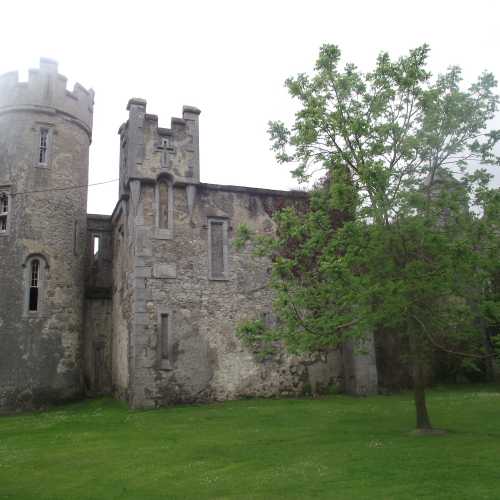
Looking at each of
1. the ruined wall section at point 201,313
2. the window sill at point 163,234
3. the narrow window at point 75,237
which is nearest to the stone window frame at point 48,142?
the narrow window at point 75,237

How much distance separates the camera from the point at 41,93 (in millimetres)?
22797

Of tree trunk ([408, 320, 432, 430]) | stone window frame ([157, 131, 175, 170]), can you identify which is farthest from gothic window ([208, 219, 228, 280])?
tree trunk ([408, 320, 432, 430])

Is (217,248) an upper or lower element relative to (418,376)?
upper

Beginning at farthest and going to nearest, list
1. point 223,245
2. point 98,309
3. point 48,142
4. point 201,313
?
1. point 98,309
2. point 48,142
3. point 223,245
4. point 201,313

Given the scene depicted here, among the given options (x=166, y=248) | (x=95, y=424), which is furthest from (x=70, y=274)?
(x=95, y=424)

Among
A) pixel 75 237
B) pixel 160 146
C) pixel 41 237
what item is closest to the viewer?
pixel 160 146

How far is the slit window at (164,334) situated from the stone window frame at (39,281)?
499 cm

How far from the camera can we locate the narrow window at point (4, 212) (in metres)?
21.6

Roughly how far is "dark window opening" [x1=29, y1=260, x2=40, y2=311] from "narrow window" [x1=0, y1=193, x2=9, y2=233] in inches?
67.5

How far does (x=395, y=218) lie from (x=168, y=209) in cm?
Result: 1026

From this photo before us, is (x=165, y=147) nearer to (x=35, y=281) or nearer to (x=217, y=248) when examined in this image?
(x=217, y=248)

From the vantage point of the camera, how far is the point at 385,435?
12.8 meters

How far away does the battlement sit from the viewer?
73.8ft

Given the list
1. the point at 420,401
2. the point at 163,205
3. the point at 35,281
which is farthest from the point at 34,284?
the point at 420,401
